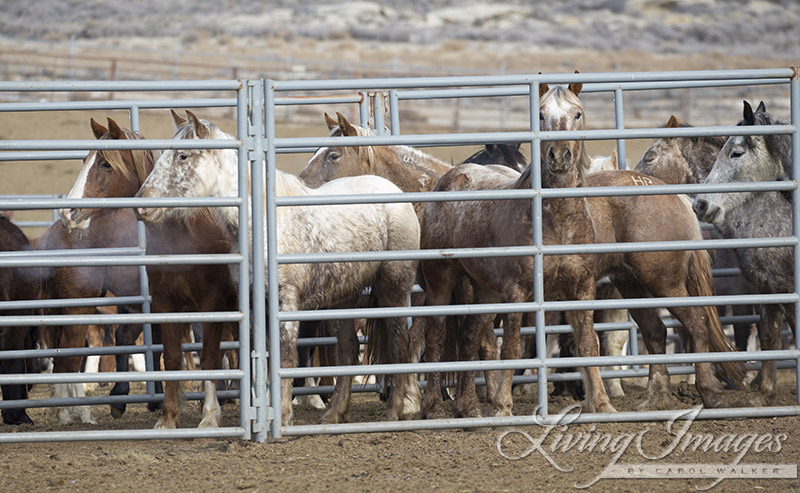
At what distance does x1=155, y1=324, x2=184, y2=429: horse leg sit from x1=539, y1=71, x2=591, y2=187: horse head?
2472 millimetres

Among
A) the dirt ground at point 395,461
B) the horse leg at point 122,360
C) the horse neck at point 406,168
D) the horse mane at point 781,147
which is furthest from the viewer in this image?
the horse neck at point 406,168

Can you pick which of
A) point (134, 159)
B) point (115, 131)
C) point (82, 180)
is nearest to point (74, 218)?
point (82, 180)

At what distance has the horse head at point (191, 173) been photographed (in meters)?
5.11

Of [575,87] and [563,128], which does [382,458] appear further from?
[575,87]

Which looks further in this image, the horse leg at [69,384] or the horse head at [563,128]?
the horse leg at [69,384]

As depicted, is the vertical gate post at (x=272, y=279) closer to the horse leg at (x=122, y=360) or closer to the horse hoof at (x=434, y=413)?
the horse hoof at (x=434, y=413)


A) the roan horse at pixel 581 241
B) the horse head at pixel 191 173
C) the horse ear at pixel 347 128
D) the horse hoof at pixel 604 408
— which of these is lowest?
the horse hoof at pixel 604 408

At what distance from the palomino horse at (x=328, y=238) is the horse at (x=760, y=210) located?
217 centimetres

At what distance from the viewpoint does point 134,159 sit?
19.6 feet

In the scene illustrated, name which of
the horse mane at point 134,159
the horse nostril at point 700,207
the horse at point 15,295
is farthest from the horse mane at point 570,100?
the horse at point 15,295

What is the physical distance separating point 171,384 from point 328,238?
4.29ft

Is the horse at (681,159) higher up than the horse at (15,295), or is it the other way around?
the horse at (681,159)

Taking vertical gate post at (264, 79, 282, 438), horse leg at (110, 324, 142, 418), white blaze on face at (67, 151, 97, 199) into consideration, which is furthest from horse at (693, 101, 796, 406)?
horse leg at (110, 324, 142, 418)

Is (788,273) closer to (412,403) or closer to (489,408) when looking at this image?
(489,408)
